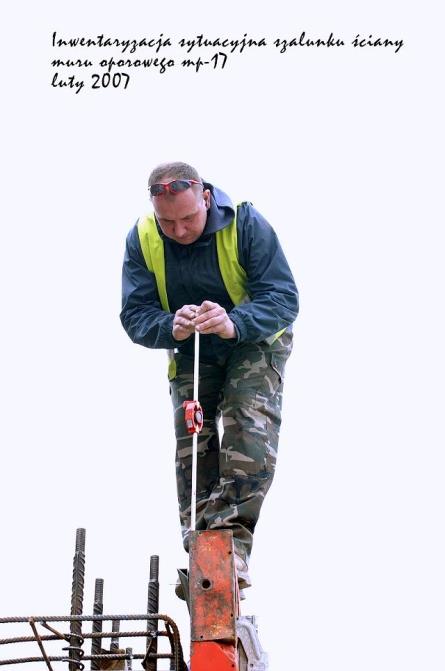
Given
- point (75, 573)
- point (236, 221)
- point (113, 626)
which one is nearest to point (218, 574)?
point (75, 573)

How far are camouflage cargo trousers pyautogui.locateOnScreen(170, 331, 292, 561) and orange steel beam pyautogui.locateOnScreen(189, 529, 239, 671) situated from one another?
3.82ft

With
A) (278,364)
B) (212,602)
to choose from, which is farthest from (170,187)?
(212,602)

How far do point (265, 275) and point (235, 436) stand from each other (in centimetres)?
108

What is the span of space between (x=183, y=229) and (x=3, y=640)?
286 centimetres

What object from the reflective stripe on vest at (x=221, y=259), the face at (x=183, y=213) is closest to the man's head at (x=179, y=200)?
the face at (x=183, y=213)

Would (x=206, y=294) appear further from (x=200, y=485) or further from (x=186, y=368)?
(x=200, y=485)

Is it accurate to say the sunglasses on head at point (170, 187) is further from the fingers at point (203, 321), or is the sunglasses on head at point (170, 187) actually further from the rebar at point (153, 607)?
the rebar at point (153, 607)

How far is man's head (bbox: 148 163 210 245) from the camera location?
712 cm

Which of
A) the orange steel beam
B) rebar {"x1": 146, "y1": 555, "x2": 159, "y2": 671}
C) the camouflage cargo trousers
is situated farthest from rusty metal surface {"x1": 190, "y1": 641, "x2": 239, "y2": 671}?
the camouflage cargo trousers

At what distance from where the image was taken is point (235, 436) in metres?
7.21

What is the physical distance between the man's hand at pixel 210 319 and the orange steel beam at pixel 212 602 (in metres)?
1.64

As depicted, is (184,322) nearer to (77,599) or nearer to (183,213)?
(183,213)

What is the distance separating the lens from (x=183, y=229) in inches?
287

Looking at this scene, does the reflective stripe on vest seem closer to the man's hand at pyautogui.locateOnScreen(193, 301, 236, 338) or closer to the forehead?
the forehead
